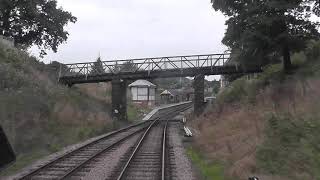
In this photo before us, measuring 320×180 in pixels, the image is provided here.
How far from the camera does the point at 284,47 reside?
3188 centimetres

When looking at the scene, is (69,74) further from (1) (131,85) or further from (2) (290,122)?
(2) (290,122)

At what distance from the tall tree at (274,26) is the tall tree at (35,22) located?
94.4ft

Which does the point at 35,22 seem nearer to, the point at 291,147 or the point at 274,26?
the point at 274,26

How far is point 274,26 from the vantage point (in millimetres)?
→ 31016

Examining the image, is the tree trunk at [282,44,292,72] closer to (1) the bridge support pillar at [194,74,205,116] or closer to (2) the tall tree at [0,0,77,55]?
(1) the bridge support pillar at [194,74,205,116]

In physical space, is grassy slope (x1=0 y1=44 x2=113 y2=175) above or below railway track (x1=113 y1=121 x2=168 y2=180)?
above

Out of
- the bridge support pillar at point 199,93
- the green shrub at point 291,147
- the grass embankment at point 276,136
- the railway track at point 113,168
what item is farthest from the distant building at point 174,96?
the green shrub at point 291,147

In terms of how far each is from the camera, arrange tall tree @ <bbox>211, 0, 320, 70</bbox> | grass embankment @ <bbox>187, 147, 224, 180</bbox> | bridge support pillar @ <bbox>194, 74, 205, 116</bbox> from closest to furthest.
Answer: grass embankment @ <bbox>187, 147, 224, 180</bbox> → tall tree @ <bbox>211, 0, 320, 70</bbox> → bridge support pillar @ <bbox>194, 74, 205, 116</bbox>

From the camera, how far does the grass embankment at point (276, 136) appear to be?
15820 millimetres

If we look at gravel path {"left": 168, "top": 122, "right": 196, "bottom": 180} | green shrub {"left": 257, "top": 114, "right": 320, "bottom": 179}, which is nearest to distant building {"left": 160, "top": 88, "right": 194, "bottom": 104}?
gravel path {"left": 168, "top": 122, "right": 196, "bottom": 180}

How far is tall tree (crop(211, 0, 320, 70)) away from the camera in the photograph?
99.2 ft

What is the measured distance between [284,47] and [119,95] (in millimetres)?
24833

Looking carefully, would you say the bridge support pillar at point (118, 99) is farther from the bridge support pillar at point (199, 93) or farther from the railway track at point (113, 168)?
the railway track at point (113, 168)

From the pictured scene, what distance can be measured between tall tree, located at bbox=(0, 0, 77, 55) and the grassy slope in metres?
11.3
